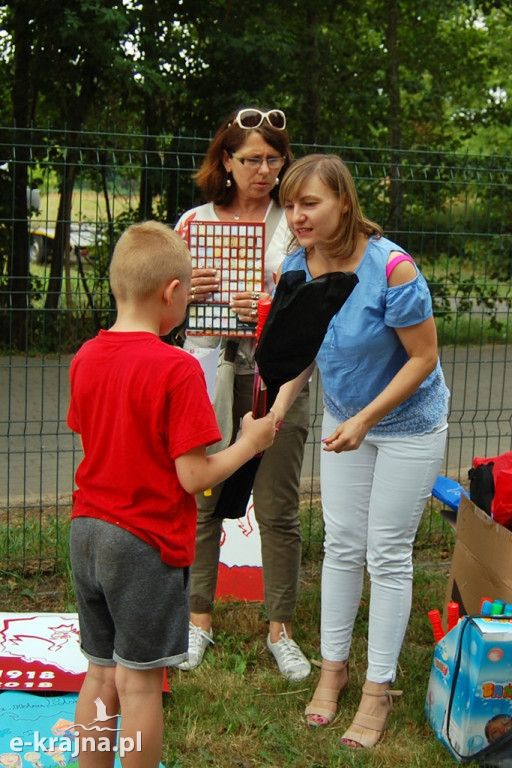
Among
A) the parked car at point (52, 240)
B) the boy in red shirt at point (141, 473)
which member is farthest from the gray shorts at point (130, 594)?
the parked car at point (52, 240)

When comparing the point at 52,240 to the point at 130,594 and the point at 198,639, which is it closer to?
the point at 198,639

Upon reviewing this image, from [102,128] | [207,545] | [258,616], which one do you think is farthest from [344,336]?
[102,128]

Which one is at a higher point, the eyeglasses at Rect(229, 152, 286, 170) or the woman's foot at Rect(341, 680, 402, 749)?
the eyeglasses at Rect(229, 152, 286, 170)

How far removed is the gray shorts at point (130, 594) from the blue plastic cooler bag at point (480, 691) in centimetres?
99

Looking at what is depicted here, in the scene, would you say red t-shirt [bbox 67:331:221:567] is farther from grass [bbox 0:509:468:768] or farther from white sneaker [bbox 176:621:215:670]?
white sneaker [bbox 176:621:215:670]

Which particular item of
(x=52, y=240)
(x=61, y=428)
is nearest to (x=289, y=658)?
(x=61, y=428)

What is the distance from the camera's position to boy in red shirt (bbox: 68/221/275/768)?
2188 millimetres

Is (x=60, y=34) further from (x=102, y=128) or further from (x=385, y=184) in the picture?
(x=385, y=184)

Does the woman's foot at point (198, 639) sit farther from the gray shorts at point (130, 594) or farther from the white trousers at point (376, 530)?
the gray shorts at point (130, 594)

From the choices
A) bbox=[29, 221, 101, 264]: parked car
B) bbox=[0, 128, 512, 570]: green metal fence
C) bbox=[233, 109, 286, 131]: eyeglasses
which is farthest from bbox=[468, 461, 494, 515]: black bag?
bbox=[29, 221, 101, 264]: parked car

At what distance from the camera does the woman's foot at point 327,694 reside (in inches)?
125

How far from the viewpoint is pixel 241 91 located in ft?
30.7

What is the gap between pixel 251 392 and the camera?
135 inches

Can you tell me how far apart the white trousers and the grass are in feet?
0.76
